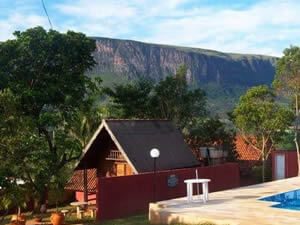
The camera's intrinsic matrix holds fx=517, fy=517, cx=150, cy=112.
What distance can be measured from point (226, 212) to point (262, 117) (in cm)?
985

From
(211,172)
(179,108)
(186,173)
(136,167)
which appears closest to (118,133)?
(136,167)

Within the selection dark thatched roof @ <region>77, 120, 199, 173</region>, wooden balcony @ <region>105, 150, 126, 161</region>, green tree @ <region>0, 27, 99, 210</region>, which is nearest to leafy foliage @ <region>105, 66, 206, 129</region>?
dark thatched roof @ <region>77, 120, 199, 173</region>

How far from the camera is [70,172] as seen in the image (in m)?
23.9

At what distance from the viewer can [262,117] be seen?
2489cm

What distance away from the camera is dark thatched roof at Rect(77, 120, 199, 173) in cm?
1986

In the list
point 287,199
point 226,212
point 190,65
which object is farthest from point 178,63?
point 226,212

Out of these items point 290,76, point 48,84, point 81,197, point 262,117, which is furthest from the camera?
point 290,76

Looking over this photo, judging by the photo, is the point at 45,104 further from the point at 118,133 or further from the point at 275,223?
the point at 275,223

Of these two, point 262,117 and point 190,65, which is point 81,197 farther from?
point 190,65

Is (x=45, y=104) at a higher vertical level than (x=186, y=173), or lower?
higher

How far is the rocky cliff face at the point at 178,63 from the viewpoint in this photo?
2800 inches

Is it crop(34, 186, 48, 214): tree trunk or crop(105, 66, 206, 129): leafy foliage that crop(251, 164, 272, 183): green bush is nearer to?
crop(105, 66, 206, 129): leafy foliage

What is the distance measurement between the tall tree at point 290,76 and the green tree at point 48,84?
11437 mm

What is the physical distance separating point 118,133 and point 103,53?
54.7 meters
